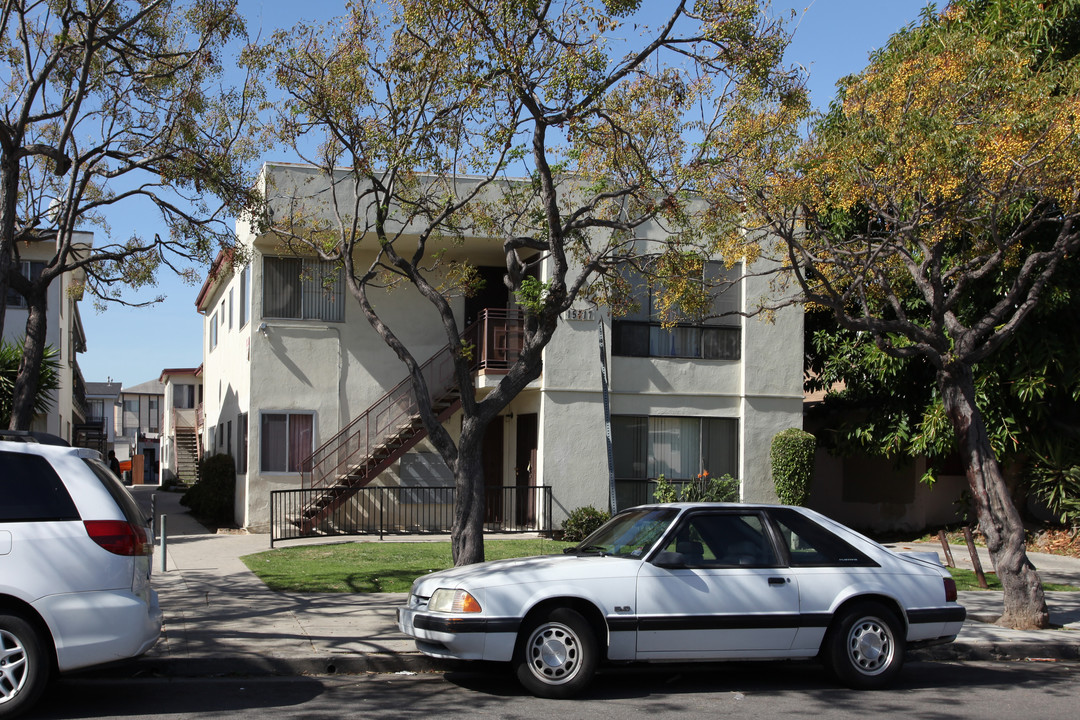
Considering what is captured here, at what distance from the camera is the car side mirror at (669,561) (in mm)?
7672

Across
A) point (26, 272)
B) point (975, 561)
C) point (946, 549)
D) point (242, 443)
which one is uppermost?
point (26, 272)

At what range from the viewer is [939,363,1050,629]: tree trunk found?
1038 centimetres

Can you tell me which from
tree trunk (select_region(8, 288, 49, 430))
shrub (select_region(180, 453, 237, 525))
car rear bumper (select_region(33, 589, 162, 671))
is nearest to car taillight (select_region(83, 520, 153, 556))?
car rear bumper (select_region(33, 589, 162, 671))

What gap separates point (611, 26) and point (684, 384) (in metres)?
10.1

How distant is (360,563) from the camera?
14.3 metres

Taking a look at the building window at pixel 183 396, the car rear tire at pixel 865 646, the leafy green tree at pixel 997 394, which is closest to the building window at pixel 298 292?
the leafy green tree at pixel 997 394

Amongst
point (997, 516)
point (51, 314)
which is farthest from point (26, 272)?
point (997, 516)

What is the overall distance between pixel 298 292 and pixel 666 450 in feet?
25.8

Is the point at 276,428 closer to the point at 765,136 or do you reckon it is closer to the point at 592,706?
the point at 765,136

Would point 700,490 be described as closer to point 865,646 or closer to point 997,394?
point 997,394

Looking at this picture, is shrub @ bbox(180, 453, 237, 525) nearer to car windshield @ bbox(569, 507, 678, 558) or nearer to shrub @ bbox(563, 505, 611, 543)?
shrub @ bbox(563, 505, 611, 543)

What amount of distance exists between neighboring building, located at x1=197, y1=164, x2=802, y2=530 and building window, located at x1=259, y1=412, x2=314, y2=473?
0.02 meters

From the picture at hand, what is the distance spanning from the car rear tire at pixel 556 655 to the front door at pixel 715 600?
0.43 metres

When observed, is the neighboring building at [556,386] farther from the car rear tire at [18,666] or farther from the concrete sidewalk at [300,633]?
the car rear tire at [18,666]
